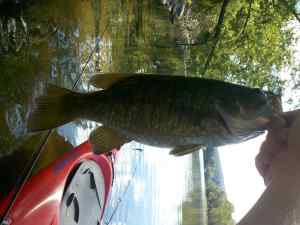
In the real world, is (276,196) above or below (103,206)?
above

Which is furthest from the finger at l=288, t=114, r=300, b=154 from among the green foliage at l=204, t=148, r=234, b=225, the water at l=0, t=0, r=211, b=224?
the green foliage at l=204, t=148, r=234, b=225

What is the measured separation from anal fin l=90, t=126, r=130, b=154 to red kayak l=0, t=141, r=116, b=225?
1.03 metres

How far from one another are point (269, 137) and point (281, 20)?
19.2ft

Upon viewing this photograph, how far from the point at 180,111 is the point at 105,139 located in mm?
246

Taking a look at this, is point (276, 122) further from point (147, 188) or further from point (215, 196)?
point (215, 196)

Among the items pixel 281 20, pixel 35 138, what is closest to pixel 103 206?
pixel 35 138

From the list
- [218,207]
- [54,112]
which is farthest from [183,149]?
[218,207]

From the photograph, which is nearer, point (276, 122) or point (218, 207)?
point (276, 122)

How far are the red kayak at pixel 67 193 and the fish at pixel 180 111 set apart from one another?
1.12 meters

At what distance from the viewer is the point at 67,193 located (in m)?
2.46

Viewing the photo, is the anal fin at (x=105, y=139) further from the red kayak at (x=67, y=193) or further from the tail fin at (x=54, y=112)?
the red kayak at (x=67, y=193)

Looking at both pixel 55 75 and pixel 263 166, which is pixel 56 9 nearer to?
pixel 55 75

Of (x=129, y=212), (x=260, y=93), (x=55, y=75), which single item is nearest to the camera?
(x=260, y=93)

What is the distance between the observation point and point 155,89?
3.39 feet
